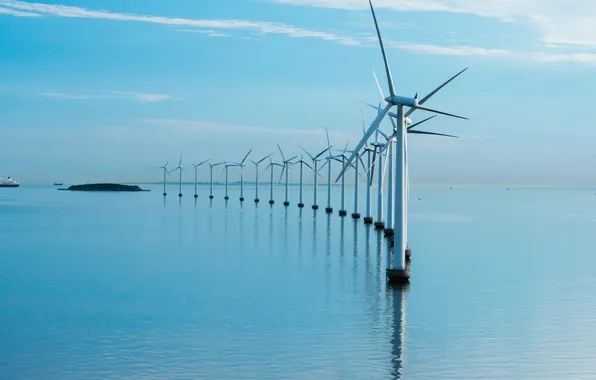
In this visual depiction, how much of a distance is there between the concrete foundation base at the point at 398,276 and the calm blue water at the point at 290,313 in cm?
124

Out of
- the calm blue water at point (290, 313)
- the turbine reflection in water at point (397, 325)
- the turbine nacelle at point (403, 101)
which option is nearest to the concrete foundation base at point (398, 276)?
the turbine reflection in water at point (397, 325)

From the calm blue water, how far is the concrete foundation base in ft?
4.08

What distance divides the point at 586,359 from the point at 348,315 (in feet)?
38.0

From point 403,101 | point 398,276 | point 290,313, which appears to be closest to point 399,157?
point 403,101

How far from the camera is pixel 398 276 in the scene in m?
46.2

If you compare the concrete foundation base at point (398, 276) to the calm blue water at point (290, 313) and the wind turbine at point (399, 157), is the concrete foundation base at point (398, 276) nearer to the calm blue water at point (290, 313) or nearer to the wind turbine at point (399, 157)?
the wind turbine at point (399, 157)

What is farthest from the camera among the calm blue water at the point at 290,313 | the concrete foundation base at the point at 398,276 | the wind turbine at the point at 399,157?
the concrete foundation base at the point at 398,276

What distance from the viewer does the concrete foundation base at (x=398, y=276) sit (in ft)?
151

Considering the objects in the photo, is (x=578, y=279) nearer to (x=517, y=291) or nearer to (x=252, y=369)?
(x=517, y=291)

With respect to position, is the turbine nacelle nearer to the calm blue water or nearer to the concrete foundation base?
the concrete foundation base

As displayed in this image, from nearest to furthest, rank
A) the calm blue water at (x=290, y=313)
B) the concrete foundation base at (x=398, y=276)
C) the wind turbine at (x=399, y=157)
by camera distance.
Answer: the calm blue water at (x=290, y=313) < the wind turbine at (x=399, y=157) < the concrete foundation base at (x=398, y=276)

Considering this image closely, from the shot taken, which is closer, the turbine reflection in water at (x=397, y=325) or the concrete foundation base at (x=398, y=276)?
the turbine reflection in water at (x=397, y=325)

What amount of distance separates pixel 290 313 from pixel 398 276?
36.7 ft

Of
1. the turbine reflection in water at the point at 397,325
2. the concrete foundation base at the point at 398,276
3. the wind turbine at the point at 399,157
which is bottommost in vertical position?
the turbine reflection in water at the point at 397,325
